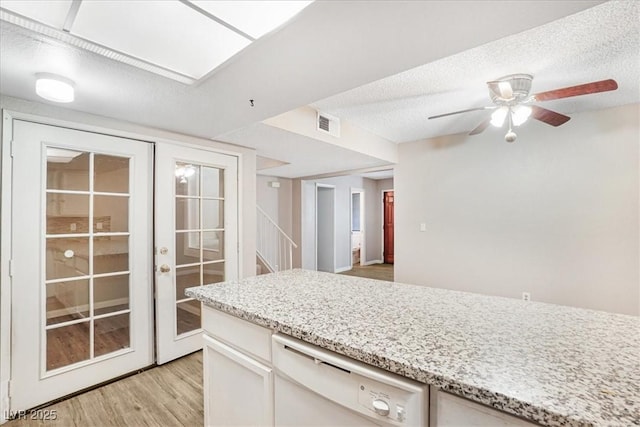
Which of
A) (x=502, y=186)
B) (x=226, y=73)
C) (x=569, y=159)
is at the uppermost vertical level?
(x=226, y=73)

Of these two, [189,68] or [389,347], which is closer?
[389,347]

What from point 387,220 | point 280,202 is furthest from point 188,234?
point 387,220

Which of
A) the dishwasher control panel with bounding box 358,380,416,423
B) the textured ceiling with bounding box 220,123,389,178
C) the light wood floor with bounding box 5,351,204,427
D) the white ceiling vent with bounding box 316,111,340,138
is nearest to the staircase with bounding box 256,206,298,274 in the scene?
the textured ceiling with bounding box 220,123,389,178

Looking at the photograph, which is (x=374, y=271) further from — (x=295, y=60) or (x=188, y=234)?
(x=295, y=60)

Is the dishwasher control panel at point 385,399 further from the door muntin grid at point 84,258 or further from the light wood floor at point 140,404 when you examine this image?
the door muntin grid at point 84,258

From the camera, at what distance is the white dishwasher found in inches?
30.9

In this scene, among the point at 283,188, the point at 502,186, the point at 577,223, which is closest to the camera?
the point at 577,223

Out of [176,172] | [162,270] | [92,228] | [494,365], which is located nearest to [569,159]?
[494,365]

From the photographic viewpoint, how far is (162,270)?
100 inches

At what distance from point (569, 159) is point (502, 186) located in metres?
0.65

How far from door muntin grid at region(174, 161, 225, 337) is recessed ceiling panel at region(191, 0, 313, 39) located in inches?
70.4

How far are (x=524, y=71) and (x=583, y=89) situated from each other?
378 mm

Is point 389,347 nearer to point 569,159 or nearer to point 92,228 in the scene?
point 92,228

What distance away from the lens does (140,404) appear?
2.02 meters
